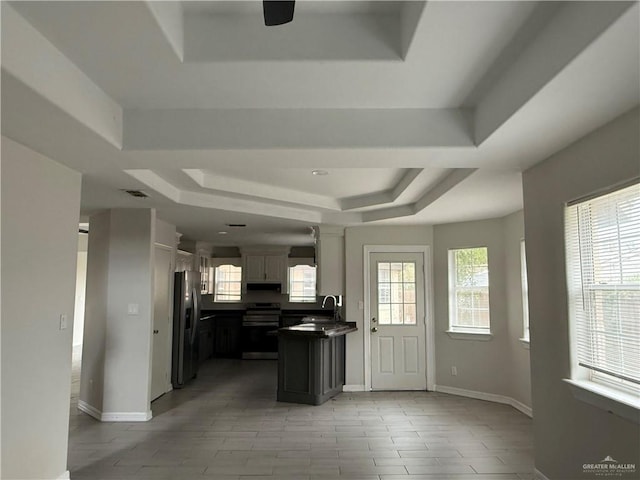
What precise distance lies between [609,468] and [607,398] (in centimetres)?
41

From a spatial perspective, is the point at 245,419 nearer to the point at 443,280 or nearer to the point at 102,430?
the point at 102,430

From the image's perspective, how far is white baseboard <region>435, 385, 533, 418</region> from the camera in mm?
4934

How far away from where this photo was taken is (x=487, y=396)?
5.47m

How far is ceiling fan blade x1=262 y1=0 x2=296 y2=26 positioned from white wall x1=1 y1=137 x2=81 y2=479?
6.58ft

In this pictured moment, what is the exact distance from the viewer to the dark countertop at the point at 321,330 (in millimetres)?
5238

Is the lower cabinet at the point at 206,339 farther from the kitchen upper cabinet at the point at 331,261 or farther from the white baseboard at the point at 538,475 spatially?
the white baseboard at the point at 538,475

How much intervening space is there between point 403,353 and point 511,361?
145 cm

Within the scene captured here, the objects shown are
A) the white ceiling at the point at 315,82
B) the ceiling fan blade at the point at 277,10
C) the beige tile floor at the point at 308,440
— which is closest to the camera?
the ceiling fan blade at the point at 277,10

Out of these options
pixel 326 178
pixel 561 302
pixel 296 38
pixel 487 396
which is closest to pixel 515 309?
A: pixel 487 396

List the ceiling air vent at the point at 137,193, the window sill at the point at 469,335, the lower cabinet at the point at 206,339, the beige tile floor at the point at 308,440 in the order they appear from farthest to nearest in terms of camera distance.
→ the lower cabinet at the point at 206,339 → the window sill at the point at 469,335 → the ceiling air vent at the point at 137,193 → the beige tile floor at the point at 308,440

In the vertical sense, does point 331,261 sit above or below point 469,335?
above

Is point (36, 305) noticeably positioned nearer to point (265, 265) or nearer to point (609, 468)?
point (609, 468)

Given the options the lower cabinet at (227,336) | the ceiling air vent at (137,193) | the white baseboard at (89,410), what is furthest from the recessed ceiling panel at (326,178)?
the lower cabinet at (227,336)

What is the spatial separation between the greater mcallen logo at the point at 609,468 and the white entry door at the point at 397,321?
11.7ft
